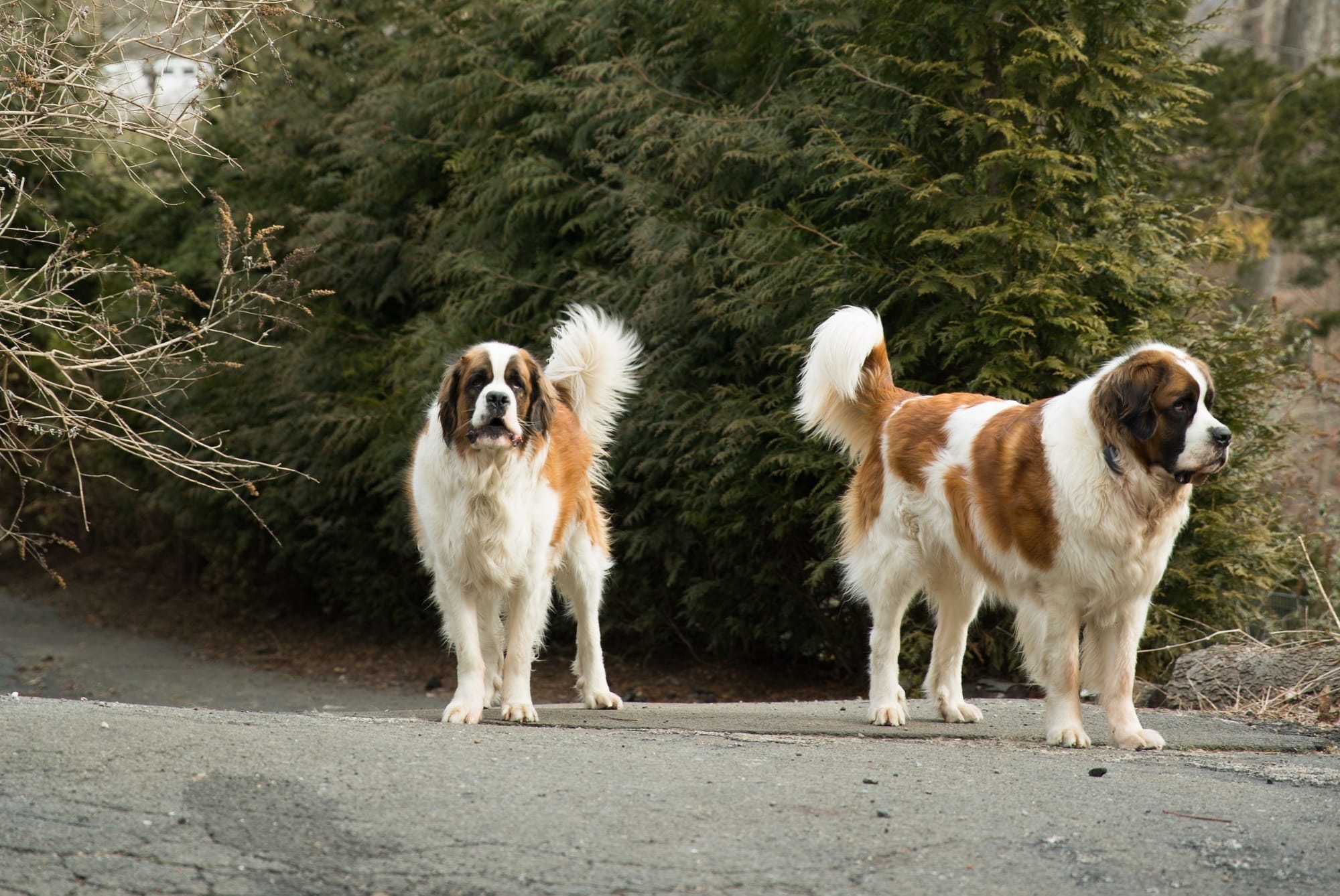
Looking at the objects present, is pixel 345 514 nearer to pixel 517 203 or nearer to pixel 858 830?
pixel 517 203

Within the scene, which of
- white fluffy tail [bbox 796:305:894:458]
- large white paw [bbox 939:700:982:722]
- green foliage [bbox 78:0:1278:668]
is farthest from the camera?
green foliage [bbox 78:0:1278:668]

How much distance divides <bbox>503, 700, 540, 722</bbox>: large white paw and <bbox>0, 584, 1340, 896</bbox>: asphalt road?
399mm

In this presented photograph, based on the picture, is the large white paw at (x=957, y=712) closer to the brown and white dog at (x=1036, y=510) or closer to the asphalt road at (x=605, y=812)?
the brown and white dog at (x=1036, y=510)

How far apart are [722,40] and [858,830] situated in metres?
7.48

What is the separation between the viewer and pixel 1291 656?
802 cm

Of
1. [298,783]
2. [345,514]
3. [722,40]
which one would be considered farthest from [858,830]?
[345,514]

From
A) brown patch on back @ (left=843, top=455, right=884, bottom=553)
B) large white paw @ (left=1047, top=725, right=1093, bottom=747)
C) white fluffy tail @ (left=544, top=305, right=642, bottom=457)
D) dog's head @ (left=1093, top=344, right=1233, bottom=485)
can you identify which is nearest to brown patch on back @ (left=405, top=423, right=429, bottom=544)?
white fluffy tail @ (left=544, top=305, right=642, bottom=457)

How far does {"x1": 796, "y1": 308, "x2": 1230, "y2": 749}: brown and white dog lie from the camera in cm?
578

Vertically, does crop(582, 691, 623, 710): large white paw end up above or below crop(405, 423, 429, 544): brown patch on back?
below

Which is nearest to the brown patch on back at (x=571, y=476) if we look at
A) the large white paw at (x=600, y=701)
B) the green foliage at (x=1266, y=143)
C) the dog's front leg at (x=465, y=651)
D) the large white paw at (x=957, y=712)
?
the dog's front leg at (x=465, y=651)

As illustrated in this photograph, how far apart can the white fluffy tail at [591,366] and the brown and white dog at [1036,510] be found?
3.64ft

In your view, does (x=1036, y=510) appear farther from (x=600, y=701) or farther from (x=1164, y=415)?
(x=600, y=701)

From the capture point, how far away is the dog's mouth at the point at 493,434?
20.1 feet

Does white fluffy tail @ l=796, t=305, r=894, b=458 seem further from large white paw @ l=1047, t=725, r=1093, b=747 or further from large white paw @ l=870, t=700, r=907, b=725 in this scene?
large white paw @ l=1047, t=725, r=1093, b=747
